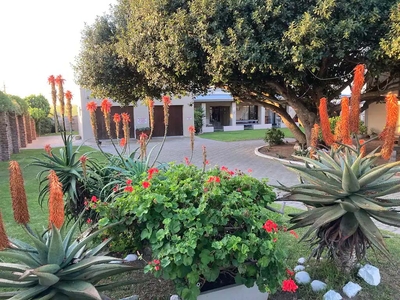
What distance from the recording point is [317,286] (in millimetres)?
3074

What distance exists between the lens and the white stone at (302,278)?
319cm

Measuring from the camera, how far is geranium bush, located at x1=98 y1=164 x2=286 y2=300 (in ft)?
7.55

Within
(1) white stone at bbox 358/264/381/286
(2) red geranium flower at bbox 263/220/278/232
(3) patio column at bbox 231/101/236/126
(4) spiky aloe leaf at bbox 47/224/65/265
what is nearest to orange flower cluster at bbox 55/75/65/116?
(4) spiky aloe leaf at bbox 47/224/65/265

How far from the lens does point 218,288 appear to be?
2719 millimetres

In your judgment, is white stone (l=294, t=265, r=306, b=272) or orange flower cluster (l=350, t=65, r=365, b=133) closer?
orange flower cluster (l=350, t=65, r=365, b=133)

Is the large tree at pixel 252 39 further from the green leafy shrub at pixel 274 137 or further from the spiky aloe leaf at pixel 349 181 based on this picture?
the spiky aloe leaf at pixel 349 181

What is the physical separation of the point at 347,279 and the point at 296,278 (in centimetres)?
53

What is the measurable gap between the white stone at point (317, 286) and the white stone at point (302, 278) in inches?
3.0

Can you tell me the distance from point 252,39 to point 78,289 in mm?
7627

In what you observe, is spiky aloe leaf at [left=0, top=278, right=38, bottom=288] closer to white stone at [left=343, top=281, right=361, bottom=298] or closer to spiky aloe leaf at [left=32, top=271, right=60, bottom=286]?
spiky aloe leaf at [left=32, top=271, right=60, bottom=286]

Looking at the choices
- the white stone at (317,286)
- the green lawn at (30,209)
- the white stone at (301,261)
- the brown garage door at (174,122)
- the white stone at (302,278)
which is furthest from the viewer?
the brown garage door at (174,122)

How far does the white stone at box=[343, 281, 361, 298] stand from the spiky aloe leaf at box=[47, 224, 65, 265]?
103 inches

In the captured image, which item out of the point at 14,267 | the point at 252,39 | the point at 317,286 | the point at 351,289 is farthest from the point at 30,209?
the point at 252,39

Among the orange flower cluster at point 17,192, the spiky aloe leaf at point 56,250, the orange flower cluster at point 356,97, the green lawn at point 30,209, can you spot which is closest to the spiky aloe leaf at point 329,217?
the orange flower cluster at point 356,97
